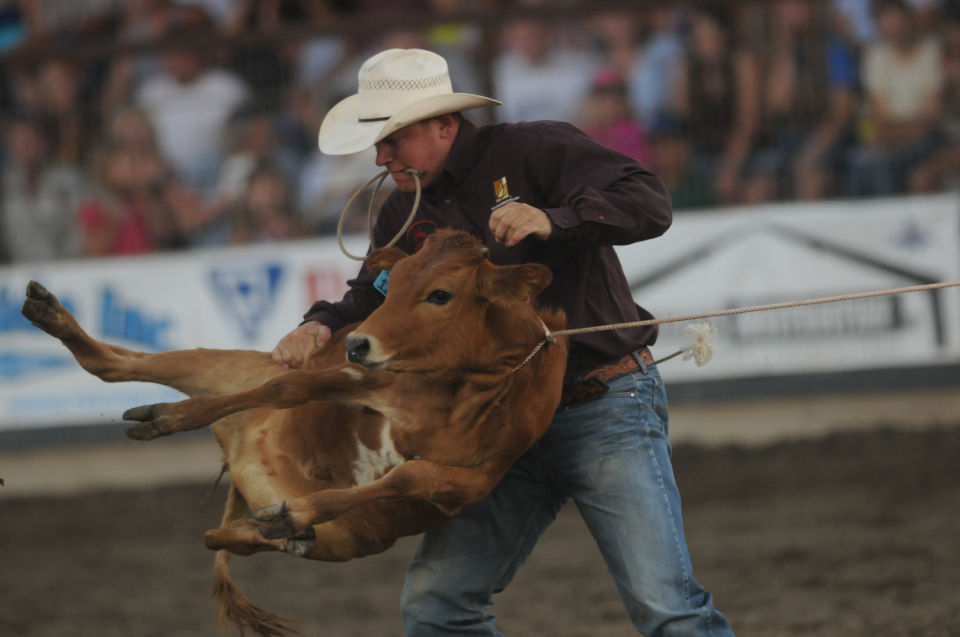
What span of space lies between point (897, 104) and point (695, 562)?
3879 mm

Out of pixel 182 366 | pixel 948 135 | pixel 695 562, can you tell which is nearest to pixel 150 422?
pixel 182 366

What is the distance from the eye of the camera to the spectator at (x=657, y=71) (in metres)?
8.58

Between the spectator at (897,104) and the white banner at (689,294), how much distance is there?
0.73 feet

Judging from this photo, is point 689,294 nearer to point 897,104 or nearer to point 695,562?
point 897,104

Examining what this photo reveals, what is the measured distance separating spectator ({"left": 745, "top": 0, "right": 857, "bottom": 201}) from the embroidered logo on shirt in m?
5.58

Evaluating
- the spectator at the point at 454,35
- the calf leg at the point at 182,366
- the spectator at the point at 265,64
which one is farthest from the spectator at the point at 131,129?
the calf leg at the point at 182,366

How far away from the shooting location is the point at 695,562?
5977 millimetres

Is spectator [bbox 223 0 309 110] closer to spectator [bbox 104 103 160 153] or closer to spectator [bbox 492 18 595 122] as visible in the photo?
spectator [bbox 104 103 160 153]

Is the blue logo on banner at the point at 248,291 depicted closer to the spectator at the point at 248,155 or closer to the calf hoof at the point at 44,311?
the spectator at the point at 248,155

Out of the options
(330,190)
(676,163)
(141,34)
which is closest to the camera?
(676,163)

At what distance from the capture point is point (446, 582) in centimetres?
322

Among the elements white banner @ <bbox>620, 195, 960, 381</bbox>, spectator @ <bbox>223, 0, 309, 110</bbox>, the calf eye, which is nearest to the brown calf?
the calf eye

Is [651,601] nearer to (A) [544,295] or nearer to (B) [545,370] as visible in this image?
(B) [545,370]

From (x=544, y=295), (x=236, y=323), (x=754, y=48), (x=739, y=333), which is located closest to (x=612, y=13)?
(x=754, y=48)
